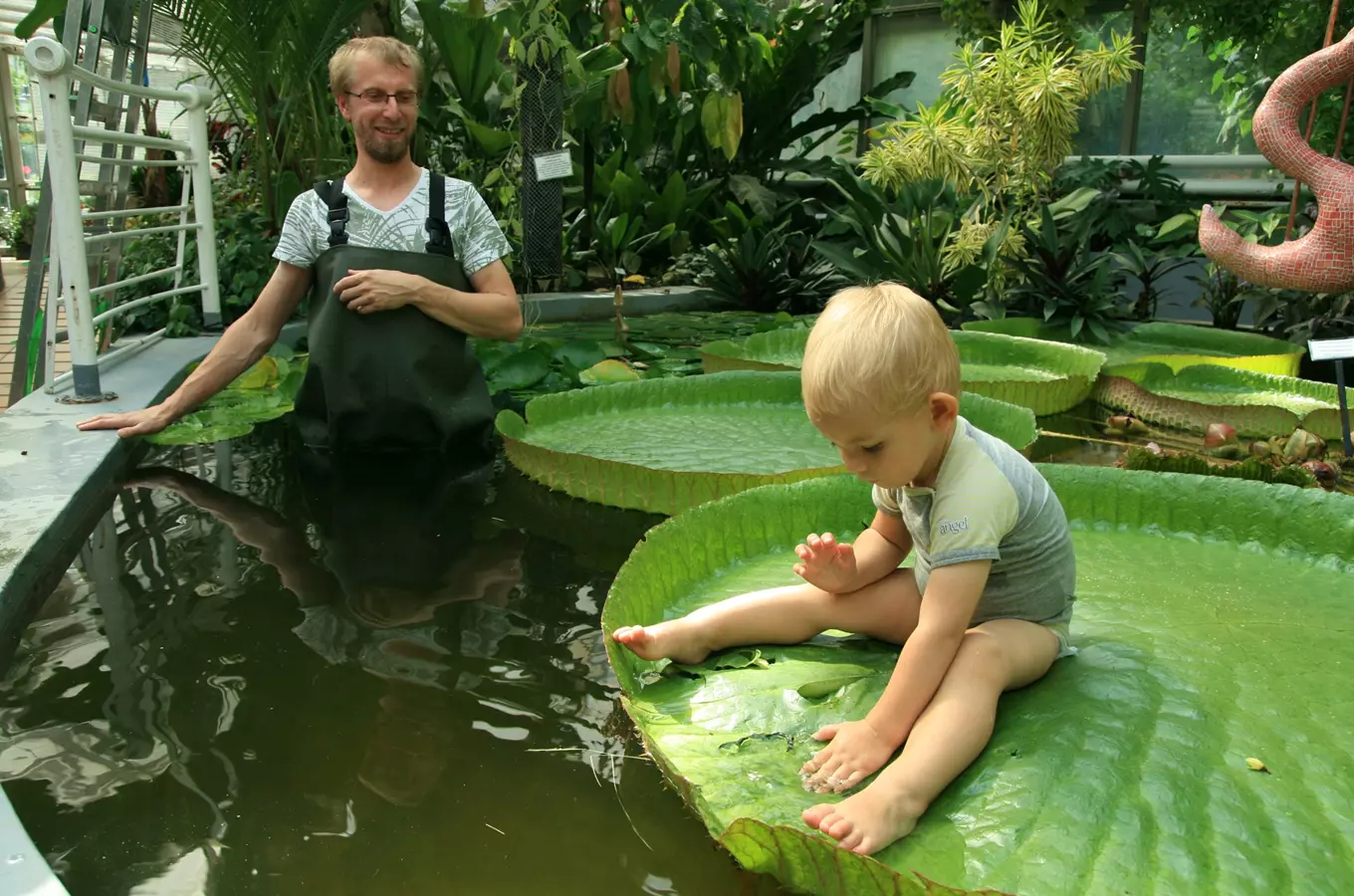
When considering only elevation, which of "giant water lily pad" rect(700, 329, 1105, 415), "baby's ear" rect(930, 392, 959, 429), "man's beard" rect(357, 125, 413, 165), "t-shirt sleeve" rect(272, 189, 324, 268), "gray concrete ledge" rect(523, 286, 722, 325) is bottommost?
"giant water lily pad" rect(700, 329, 1105, 415)

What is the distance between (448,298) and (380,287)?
16 centimetres

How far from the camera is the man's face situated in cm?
247

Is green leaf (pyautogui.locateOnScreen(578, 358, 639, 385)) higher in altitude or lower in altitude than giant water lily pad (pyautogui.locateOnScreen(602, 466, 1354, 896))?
higher

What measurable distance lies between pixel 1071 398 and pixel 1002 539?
2.31 metres

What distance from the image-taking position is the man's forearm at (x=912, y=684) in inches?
44.2

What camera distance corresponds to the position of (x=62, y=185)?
2.79 m

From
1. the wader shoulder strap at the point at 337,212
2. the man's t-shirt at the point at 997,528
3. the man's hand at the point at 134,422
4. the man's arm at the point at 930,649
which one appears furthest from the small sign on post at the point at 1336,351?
the man's hand at the point at 134,422

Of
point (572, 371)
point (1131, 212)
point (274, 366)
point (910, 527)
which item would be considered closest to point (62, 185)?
point (274, 366)

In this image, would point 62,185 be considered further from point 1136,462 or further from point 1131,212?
point 1131,212

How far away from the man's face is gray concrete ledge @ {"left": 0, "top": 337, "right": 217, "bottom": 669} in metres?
0.95

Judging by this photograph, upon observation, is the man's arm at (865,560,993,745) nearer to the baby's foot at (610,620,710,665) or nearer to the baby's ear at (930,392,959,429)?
the baby's ear at (930,392,959,429)

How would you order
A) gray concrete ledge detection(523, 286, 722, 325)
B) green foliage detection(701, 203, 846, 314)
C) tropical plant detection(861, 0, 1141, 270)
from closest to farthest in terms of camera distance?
tropical plant detection(861, 0, 1141, 270), gray concrete ledge detection(523, 286, 722, 325), green foliage detection(701, 203, 846, 314)

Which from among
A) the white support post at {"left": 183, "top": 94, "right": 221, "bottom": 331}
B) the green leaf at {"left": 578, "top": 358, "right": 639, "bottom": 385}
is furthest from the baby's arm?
the white support post at {"left": 183, "top": 94, "right": 221, "bottom": 331}

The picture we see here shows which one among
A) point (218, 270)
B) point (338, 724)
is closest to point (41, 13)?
point (218, 270)
